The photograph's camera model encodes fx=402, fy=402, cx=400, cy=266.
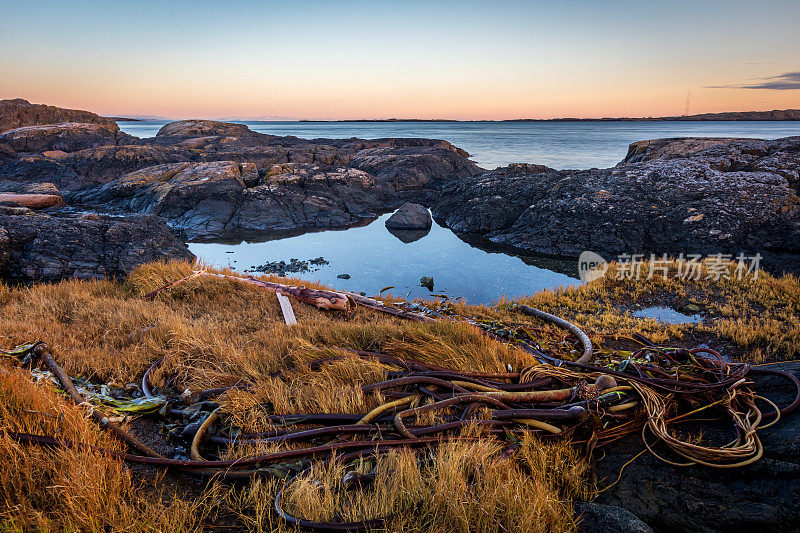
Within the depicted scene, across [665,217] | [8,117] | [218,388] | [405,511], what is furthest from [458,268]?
[8,117]

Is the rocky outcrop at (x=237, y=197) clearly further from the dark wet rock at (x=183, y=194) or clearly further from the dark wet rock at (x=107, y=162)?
the dark wet rock at (x=107, y=162)

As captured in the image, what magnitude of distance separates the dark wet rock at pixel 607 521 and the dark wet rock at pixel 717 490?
39cm

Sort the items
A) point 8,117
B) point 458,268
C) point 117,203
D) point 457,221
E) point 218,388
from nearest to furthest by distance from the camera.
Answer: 1. point 218,388
2. point 458,268
3. point 457,221
4. point 117,203
5. point 8,117

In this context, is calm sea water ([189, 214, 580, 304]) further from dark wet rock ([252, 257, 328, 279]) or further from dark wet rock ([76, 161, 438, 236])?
dark wet rock ([76, 161, 438, 236])

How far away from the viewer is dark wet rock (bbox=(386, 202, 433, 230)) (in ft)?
61.8

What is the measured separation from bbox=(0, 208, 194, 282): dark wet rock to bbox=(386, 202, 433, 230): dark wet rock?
31.4 ft

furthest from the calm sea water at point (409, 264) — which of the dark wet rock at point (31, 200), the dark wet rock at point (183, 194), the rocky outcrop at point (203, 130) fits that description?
the rocky outcrop at point (203, 130)

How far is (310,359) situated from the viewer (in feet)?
14.7

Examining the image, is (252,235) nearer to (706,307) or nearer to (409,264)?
(409,264)

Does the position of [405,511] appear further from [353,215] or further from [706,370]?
[353,215]

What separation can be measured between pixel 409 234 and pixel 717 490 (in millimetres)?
15758

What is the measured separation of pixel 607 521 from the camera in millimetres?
2297

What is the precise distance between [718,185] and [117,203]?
88.6 feet

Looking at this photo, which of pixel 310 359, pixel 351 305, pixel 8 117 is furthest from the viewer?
pixel 8 117
